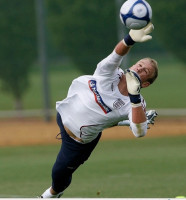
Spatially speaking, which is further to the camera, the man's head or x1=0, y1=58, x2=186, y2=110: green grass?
x1=0, y1=58, x2=186, y2=110: green grass

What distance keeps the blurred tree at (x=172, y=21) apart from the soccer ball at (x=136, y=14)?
45.1 ft

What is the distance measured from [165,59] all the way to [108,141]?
5519 mm

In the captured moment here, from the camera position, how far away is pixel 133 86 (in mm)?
7707

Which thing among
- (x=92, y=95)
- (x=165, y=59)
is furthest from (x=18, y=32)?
(x=92, y=95)

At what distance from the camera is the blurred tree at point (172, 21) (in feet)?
72.0

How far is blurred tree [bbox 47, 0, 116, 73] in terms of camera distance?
22703mm

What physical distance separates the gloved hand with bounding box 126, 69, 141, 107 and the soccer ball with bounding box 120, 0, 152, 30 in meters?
0.65

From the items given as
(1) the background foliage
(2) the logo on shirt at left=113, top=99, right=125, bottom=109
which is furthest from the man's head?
(1) the background foliage

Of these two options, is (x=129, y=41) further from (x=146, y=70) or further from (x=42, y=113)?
(x=42, y=113)

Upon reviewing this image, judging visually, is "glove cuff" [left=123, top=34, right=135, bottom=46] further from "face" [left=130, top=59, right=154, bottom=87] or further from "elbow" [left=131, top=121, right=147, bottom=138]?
"elbow" [left=131, top=121, right=147, bottom=138]

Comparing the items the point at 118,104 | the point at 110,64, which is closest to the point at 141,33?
the point at 110,64

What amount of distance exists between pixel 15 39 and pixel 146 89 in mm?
4472

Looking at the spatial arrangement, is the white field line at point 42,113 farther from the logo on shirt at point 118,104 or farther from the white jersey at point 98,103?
the logo on shirt at point 118,104

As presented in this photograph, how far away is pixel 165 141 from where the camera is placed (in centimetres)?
1831
